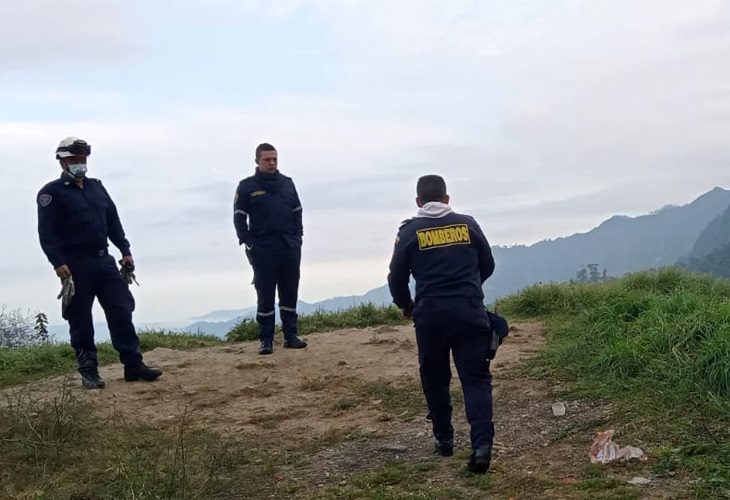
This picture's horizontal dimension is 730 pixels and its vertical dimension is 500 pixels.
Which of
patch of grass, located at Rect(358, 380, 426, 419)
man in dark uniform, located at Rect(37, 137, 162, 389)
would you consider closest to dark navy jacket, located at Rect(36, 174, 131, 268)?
man in dark uniform, located at Rect(37, 137, 162, 389)

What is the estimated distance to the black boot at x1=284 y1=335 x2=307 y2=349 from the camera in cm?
747

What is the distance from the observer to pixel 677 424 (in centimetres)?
405

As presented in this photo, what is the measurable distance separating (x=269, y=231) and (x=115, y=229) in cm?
145

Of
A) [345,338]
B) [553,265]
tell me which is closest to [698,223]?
[553,265]

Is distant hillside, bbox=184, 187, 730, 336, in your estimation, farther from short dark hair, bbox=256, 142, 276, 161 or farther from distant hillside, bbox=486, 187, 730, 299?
short dark hair, bbox=256, 142, 276, 161

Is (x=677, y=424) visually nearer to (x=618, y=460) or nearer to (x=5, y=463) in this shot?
(x=618, y=460)

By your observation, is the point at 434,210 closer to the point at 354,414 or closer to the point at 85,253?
the point at 354,414

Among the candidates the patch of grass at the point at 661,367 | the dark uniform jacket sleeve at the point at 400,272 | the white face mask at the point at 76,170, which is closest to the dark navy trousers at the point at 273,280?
the white face mask at the point at 76,170

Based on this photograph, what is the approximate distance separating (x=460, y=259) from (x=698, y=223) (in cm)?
10971

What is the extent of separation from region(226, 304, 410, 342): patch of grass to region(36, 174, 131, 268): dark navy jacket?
2875mm

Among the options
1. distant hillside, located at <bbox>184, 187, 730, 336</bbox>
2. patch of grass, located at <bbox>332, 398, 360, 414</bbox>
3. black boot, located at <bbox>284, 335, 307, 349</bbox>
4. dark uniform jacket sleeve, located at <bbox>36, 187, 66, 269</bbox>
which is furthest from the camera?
distant hillside, located at <bbox>184, 187, 730, 336</bbox>

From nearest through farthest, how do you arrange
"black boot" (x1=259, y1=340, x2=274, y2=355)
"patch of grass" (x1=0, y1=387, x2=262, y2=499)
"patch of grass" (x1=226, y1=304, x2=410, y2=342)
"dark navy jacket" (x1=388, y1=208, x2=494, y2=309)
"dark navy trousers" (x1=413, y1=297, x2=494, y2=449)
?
"patch of grass" (x1=0, y1=387, x2=262, y2=499) → "dark navy trousers" (x1=413, y1=297, x2=494, y2=449) → "dark navy jacket" (x1=388, y1=208, x2=494, y2=309) → "black boot" (x1=259, y1=340, x2=274, y2=355) → "patch of grass" (x1=226, y1=304, x2=410, y2=342)

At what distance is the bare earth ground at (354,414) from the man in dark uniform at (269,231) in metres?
0.52

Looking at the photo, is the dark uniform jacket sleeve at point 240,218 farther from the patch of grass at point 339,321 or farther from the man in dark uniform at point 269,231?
the patch of grass at point 339,321
